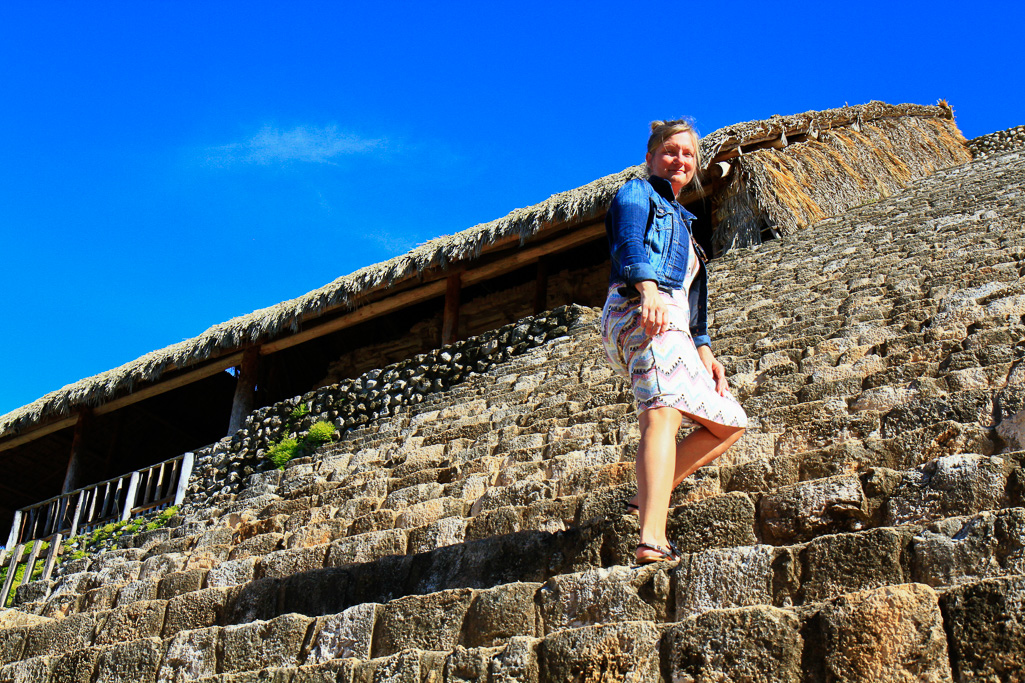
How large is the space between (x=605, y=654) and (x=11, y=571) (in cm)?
858

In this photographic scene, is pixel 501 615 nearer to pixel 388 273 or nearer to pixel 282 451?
pixel 282 451

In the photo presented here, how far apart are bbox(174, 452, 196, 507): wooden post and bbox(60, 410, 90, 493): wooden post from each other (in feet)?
10.7

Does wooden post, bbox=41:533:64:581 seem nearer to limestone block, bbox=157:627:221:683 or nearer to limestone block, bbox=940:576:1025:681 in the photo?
limestone block, bbox=157:627:221:683

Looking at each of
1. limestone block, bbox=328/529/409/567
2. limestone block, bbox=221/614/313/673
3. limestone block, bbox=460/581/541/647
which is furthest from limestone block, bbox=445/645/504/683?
limestone block, bbox=328/529/409/567

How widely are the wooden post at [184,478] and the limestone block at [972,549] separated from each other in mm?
8092

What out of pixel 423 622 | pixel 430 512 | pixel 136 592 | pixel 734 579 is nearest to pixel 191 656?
pixel 423 622

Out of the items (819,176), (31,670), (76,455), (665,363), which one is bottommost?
(31,670)

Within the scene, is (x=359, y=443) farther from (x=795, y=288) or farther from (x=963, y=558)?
(x=963, y=558)

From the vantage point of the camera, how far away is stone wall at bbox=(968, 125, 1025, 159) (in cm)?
1502

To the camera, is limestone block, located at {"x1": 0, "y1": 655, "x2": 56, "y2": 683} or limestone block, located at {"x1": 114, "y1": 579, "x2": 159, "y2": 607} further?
limestone block, located at {"x1": 114, "y1": 579, "x2": 159, "y2": 607}

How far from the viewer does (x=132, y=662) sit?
334 centimetres

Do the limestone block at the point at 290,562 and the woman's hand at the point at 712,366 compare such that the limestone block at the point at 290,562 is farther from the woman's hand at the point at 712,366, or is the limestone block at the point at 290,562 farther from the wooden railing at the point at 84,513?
the wooden railing at the point at 84,513

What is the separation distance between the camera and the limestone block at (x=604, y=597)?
98.3 inches

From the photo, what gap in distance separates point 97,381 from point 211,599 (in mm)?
9430
